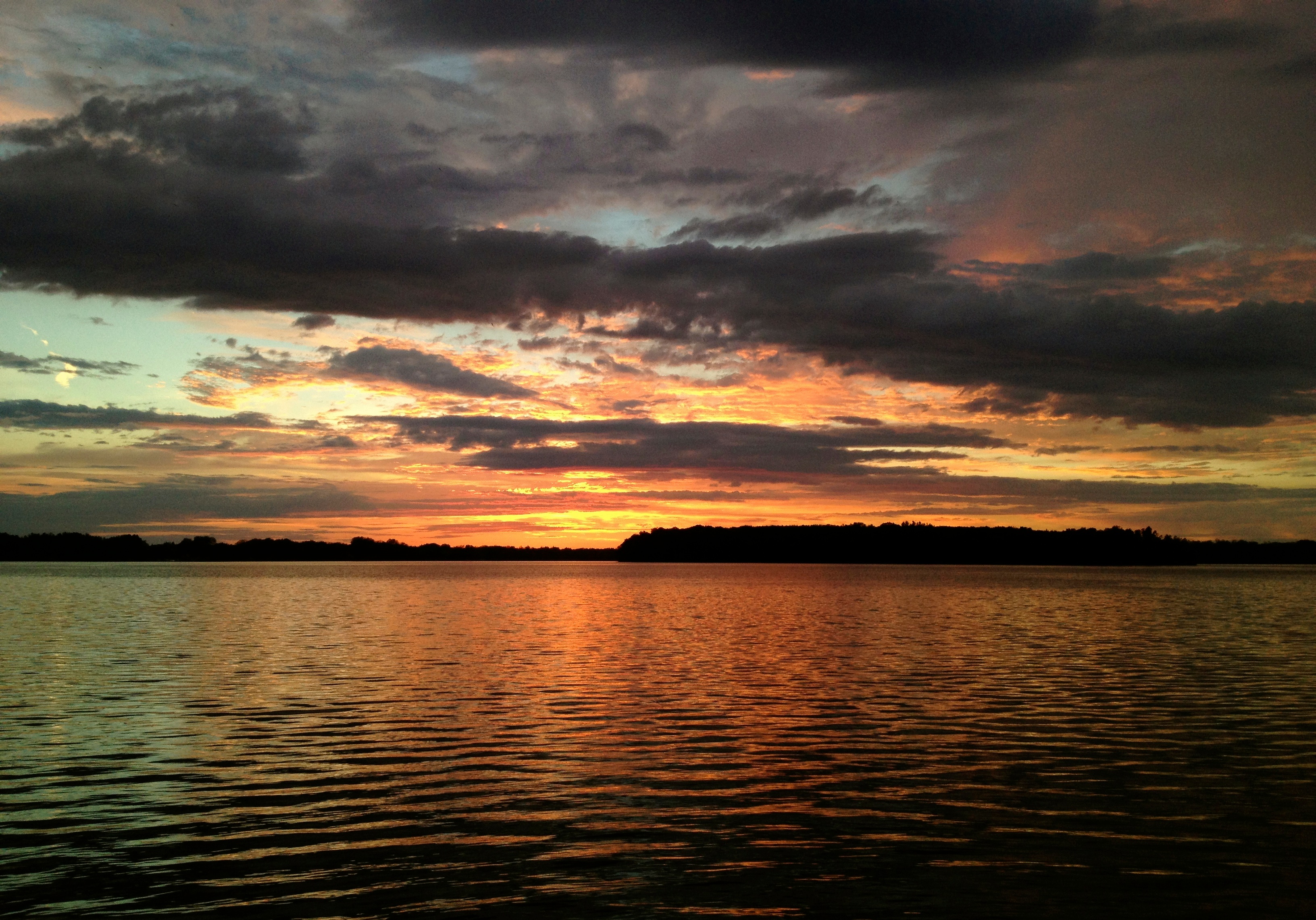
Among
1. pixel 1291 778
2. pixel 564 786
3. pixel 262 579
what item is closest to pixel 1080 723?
pixel 1291 778

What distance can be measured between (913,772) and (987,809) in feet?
9.68

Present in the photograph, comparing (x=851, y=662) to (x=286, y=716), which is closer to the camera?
(x=286, y=716)

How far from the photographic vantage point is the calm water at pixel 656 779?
1291 cm

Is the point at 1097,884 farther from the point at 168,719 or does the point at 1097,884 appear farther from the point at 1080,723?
the point at 168,719

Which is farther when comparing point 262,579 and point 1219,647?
point 262,579

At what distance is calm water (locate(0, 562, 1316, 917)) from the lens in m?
12.9

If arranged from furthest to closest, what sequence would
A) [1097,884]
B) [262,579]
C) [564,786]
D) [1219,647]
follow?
[262,579], [1219,647], [564,786], [1097,884]

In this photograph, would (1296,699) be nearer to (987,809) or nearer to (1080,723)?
(1080,723)

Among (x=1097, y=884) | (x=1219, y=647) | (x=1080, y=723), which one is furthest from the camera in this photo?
(x=1219, y=647)

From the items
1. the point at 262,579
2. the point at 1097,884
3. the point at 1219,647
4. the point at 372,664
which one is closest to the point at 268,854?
the point at 1097,884

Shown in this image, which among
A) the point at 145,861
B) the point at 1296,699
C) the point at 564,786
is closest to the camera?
the point at 145,861

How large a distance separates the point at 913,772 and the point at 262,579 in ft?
545

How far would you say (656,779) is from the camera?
1941 cm

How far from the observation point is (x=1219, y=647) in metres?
45.2
